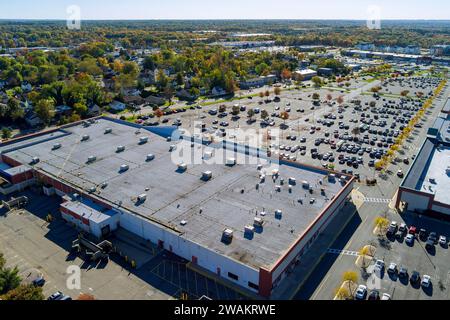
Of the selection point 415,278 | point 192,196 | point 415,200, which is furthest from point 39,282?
point 415,200

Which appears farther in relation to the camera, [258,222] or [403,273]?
[258,222]

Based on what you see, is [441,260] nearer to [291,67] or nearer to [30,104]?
[30,104]

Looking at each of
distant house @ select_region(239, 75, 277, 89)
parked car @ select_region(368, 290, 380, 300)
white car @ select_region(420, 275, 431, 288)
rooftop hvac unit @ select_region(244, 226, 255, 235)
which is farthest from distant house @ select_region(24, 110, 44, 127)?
white car @ select_region(420, 275, 431, 288)

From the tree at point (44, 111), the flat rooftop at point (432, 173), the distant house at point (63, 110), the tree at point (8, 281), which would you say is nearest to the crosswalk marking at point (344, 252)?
the flat rooftop at point (432, 173)

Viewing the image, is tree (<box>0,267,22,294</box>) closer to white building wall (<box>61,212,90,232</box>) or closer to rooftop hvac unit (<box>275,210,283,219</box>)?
white building wall (<box>61,212,90,232</box>)

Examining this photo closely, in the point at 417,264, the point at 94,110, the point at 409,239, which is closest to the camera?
the point at 417,264

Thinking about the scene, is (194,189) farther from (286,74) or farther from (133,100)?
(286,74)

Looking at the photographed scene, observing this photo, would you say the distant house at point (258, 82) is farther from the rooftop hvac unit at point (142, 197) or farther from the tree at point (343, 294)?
the tree at point (343, 294)
